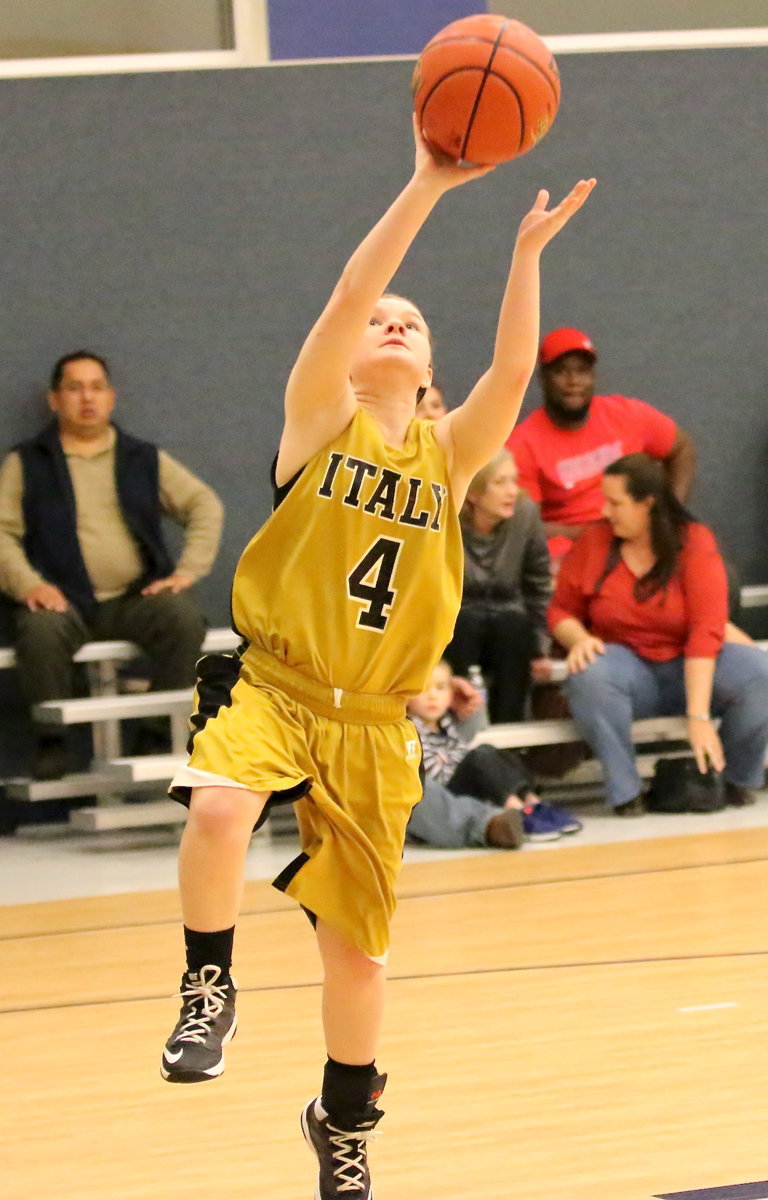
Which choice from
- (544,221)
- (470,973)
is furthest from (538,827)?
(544,221)

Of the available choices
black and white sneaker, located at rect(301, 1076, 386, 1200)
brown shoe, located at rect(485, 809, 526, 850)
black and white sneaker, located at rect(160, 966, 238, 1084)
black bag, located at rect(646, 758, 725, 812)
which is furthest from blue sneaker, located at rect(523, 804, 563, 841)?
black and white sneaker, located at rect(160, 966, 238, 1084)

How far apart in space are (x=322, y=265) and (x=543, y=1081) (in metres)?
4.29

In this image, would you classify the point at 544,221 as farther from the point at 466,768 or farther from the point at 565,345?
the point at 565,345

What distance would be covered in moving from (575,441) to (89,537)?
2.05 m

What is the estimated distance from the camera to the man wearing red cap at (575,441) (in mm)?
6945

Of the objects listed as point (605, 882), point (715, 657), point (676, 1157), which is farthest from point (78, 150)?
point (676, 1157)

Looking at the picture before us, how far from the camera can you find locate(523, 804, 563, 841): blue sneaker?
596cm

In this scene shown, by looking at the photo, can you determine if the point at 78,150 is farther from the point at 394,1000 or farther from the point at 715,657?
the point at 394,1000

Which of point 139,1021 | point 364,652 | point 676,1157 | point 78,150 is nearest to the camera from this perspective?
point 364,652

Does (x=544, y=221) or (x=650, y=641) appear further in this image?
(x=650, y=641)

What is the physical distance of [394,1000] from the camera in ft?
13.7

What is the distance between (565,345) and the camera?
6922mm

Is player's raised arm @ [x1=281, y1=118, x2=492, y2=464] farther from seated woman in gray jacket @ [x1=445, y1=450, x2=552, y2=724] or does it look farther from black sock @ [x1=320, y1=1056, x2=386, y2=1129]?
seated woman in gray jacket @ [x1=445, y1=450, x2=552, y2=724]

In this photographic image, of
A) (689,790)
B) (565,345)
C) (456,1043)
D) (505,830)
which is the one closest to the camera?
(456,1043)
